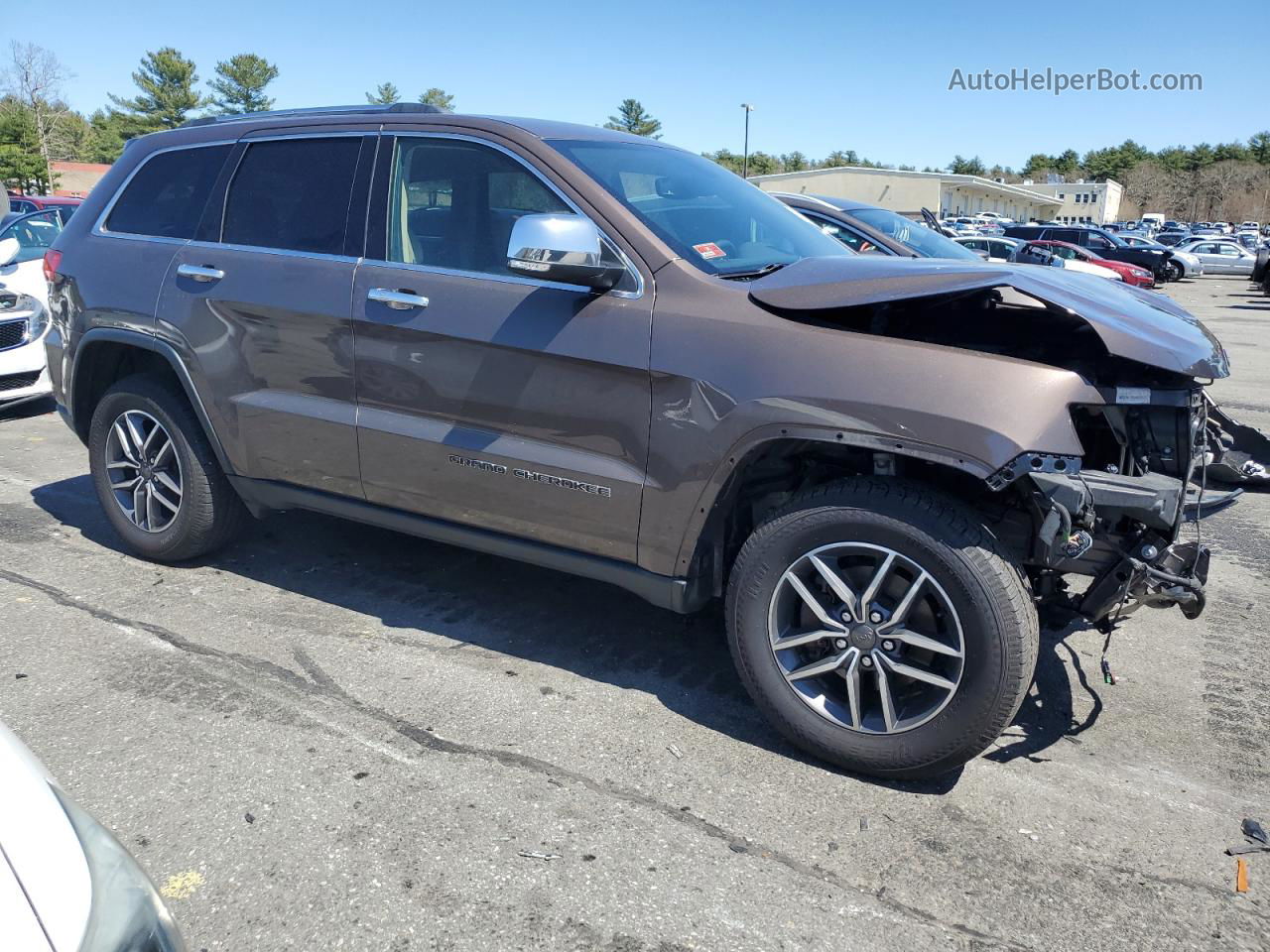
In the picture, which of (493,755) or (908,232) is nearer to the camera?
(493,755)

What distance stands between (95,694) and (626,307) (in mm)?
2295

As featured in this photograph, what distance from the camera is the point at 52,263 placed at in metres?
4.79

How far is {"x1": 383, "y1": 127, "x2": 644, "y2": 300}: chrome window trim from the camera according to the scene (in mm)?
3275

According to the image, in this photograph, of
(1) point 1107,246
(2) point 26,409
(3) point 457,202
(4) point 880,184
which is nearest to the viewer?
(3) point 457,202

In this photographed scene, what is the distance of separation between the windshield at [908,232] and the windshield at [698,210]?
4729 millimetres

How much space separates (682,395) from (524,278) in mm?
763

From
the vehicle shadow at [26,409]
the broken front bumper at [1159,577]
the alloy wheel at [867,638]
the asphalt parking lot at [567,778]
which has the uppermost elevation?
the broken front bumper at [1159,577]

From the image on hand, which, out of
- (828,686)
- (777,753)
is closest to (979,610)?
(828,686)

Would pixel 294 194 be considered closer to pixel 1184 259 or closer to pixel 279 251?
pixel 279 251

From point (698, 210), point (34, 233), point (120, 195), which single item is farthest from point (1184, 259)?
point (120, 195)

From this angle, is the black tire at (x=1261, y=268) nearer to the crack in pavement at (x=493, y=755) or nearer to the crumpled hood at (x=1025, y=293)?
the crumpled hood at (x=1025, y=293)

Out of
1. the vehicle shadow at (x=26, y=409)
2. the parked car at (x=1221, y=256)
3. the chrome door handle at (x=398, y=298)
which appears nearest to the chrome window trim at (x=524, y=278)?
the chrome door handle at (x=398, y=298)

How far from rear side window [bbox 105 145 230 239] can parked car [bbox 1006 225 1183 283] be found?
105 ft

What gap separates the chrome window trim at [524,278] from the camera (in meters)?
3.28
